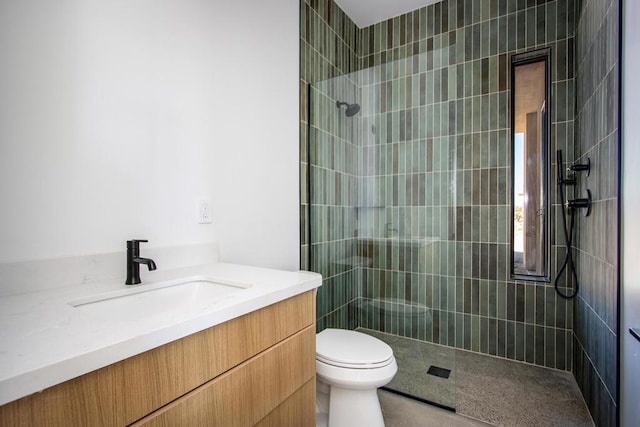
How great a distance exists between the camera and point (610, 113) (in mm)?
1388

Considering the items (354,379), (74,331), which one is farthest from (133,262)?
(354,379)

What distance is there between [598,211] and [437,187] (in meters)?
0.88

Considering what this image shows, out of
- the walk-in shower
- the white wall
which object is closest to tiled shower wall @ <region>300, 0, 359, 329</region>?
the walk-in shower

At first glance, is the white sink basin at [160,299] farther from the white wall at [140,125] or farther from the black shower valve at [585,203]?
the black shower valve at [585,203]

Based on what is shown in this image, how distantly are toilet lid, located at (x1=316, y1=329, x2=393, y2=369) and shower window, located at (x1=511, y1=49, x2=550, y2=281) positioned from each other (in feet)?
4.44

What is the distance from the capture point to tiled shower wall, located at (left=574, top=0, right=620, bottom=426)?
1328 millimetres

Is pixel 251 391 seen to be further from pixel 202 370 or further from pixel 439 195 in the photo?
pixel 439 195

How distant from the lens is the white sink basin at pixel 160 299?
88 centimetres

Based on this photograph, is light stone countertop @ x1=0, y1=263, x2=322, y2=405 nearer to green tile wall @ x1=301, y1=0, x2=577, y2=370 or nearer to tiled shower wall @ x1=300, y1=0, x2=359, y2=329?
tiled shower wall @ x1=300, y1=0, x2=359, y2=329

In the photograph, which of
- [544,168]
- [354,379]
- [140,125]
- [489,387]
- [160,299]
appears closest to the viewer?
[160,299]

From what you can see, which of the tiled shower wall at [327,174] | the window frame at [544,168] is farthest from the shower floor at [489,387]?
the window frame at [544,168]

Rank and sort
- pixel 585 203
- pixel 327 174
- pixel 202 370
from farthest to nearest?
pixel 327 174 → pixel 585 203 → pixel 202 370

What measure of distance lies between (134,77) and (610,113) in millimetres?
2020

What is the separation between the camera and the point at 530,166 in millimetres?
2270
